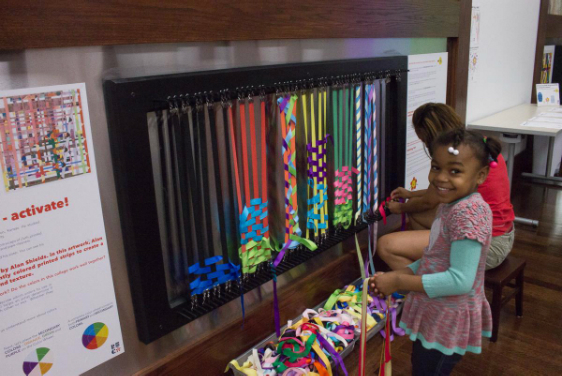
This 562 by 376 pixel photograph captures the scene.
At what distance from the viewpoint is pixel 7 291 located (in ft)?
4.18

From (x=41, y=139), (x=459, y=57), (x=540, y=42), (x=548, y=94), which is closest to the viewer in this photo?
(x=41, y=139)

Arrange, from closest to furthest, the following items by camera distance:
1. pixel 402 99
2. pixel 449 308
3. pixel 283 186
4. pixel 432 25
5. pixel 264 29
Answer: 1. pixel 449 308
2. pixel 264 29
3. pixel 283 186
4. pixel 402 99
5. pixel 432 25

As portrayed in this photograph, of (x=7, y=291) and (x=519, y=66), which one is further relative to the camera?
(x=519, y=66)

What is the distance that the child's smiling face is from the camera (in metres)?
1.38

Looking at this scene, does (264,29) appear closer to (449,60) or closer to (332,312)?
(332,312)

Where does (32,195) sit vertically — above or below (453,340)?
above

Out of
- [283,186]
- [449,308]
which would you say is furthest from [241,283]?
[449,308]

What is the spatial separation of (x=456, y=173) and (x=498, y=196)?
952 millimetres

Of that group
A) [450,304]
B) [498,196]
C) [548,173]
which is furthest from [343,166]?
[548,173]

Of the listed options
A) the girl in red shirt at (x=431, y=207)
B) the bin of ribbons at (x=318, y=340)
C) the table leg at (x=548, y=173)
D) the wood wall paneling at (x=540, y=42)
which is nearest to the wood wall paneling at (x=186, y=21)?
the girl in red shirt at (x=431, y=207)

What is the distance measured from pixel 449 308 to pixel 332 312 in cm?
89

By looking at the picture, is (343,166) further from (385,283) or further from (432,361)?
(432,361)

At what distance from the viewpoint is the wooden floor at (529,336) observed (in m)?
2.15

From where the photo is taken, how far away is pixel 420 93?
288 cm
